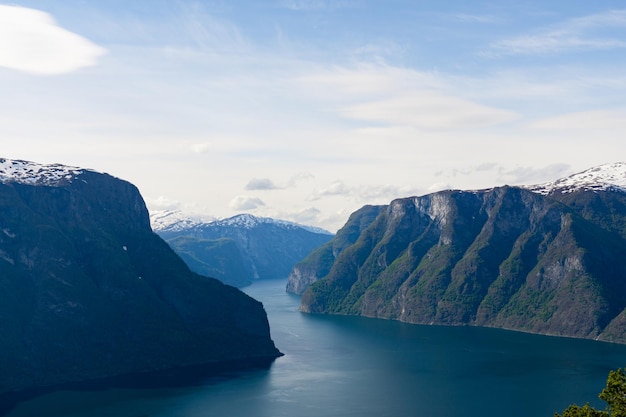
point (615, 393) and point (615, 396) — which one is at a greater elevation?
point (615, 393)

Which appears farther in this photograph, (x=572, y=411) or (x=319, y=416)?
(x=319, y=416)

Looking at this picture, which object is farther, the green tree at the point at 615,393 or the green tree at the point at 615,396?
the green tree at the point at 615,393

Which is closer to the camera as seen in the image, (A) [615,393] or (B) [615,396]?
(B) [615,396]

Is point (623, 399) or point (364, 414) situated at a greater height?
point (623, 399)

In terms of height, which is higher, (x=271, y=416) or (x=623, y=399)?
(x=623, y=399)

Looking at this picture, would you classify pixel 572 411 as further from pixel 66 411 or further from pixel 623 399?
pixel 66 411

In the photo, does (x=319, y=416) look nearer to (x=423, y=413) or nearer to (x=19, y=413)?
(x=423, y=413)

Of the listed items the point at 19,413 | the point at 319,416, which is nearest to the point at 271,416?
the point at 319,416

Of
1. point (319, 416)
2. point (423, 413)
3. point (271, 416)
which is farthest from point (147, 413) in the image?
point (423, 413)

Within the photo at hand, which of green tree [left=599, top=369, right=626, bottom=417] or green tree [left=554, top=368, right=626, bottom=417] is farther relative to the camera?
green tree [left=599, top=369, right=626, bottom=417]
